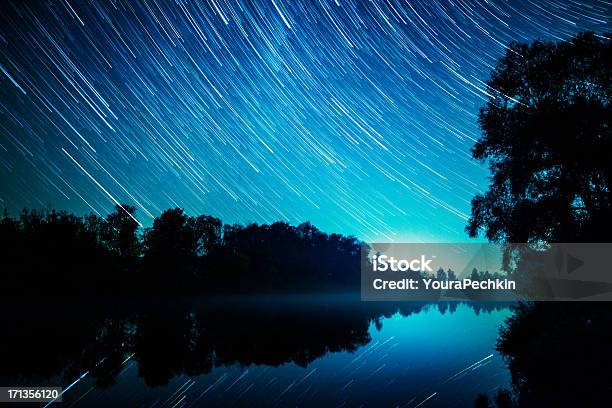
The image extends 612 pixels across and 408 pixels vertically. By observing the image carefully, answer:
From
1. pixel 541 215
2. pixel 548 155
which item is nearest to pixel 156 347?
pixel 541 215

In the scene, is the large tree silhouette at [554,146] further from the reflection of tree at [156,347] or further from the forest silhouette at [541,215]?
the reflection of tree at [156,347]

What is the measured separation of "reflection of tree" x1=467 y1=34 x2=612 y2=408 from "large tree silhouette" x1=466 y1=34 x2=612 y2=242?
0.10ft

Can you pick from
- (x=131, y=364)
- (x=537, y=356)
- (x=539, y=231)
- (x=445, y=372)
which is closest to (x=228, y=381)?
(x=131, y=364)

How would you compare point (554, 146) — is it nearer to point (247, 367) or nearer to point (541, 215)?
point (541, 215)

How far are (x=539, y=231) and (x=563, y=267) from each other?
Answer: 145 cm

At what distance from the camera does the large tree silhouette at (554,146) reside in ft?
42.7

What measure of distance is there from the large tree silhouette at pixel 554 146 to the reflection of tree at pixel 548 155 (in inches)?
1.2

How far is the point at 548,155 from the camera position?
45.1 ft

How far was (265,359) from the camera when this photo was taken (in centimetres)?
1280

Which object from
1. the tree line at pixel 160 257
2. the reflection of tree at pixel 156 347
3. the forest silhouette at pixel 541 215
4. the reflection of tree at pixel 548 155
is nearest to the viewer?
the forest silhouette at pixel 541 215

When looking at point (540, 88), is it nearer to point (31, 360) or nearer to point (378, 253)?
point (31, 360)

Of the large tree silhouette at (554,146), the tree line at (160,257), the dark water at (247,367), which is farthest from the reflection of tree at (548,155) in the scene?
the tree line at (160,257)

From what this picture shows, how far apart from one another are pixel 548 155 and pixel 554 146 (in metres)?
0.45

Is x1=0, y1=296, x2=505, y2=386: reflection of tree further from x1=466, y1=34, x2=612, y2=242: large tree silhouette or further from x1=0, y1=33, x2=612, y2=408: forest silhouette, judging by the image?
x1=466, y1=34, x2=612, y2=242: large tree silhouette
